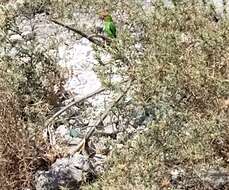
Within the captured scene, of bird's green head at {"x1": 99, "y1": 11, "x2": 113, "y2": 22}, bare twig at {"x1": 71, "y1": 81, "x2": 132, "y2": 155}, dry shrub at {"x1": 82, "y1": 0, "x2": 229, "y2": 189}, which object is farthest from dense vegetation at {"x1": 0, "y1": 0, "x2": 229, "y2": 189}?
bird's green head at {"x1": 99, "y1": 11, "x2": 113, "y2": 22}

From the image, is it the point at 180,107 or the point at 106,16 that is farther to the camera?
the point at 106,16

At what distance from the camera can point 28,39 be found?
207 inches

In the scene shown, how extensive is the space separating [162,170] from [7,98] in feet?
4.32

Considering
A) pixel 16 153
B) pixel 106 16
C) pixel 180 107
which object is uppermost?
pixel 106 16

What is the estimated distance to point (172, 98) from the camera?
11.3 ft

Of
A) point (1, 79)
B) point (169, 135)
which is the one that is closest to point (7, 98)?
point (1, 79)

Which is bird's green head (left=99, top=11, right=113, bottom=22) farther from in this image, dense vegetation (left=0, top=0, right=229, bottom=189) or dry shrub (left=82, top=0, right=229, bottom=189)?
dry shrub (left=82, top=0, right=229, bottom=189)

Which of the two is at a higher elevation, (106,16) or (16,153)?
(106,16)

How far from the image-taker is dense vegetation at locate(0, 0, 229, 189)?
310 centimetres

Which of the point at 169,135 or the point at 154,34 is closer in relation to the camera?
the point at 169,135

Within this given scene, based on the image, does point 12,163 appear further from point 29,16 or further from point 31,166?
point 29,16

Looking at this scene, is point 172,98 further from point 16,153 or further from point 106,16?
point 106,16

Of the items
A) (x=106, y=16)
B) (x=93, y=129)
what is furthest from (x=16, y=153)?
(x=106, y=16)

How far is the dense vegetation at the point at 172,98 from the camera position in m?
3.10
